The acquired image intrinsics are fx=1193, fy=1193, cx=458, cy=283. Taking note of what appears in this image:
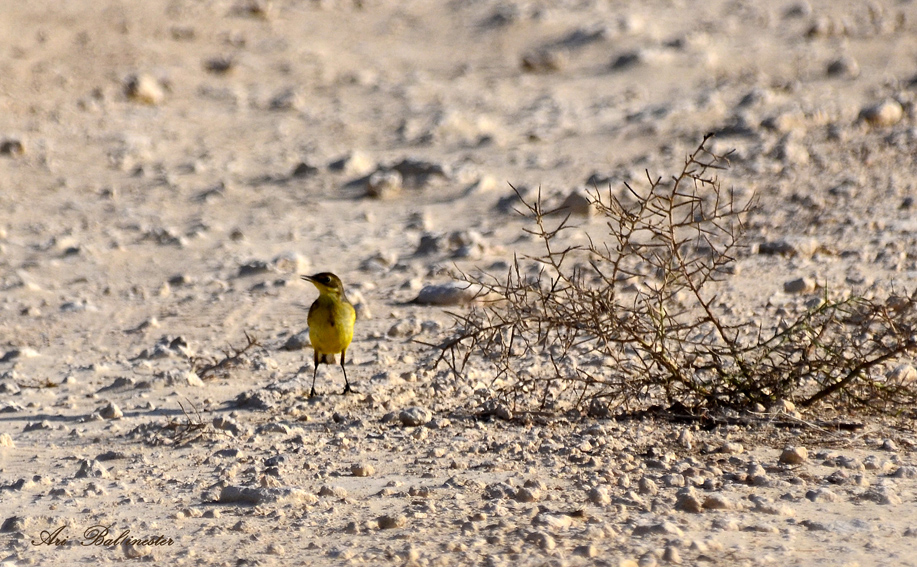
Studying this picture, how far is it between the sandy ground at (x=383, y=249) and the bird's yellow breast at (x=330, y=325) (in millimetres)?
215

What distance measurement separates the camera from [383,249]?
830cm

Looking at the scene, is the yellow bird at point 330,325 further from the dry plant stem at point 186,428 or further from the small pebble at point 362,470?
the small pebble at point 362,470

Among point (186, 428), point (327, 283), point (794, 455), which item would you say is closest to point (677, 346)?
point (794, 455)

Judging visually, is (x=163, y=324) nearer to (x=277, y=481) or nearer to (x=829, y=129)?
(x=277, y=481)

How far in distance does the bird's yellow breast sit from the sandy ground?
8.5 inches

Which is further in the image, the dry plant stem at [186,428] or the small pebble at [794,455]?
the dry plant stem at [186,428]

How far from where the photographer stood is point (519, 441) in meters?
4.69

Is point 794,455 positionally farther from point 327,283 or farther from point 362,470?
point 327,283

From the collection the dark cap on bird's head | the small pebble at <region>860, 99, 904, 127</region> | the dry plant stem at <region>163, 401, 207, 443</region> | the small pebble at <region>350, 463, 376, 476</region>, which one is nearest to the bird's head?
the dark cap on bird's head

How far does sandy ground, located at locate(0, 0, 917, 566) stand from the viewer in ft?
13.1

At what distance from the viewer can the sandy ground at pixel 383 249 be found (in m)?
3.98

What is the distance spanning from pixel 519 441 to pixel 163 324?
3.02 m

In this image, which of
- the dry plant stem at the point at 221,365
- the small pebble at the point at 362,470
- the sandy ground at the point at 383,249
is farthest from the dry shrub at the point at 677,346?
the dry plant stem at the point at 221,365

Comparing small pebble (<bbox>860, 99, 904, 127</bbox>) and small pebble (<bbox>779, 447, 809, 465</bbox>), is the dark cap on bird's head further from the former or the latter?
small pebble (<bbox>860, 99, 904, 127</bbox>)
